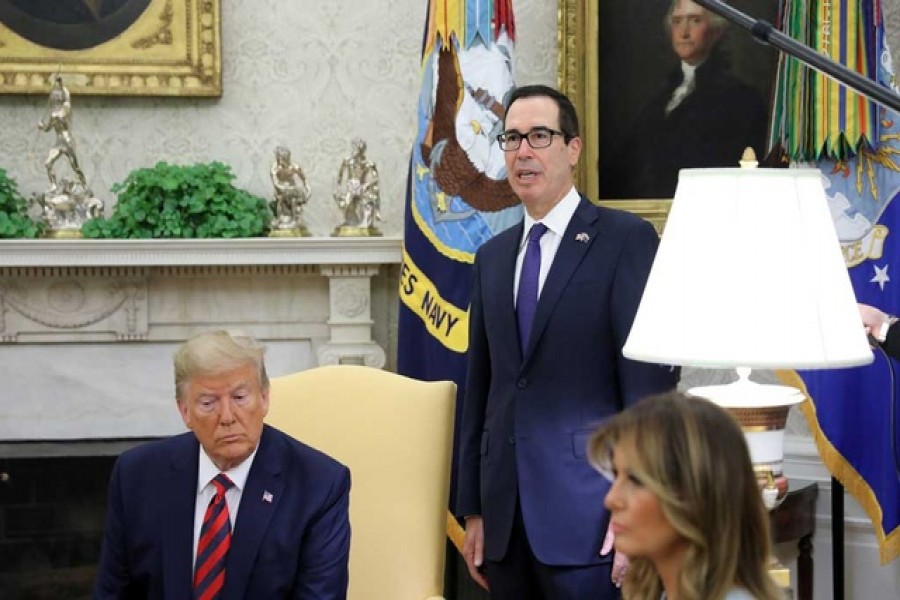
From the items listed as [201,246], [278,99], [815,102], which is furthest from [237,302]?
[815,102]

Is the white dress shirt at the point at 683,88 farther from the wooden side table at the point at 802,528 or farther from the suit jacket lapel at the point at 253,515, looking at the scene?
the suit jacket lapel at the point at 253,515

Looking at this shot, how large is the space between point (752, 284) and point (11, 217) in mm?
3759

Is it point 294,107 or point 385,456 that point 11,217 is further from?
point 385,456

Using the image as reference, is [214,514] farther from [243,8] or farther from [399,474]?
[243,8]

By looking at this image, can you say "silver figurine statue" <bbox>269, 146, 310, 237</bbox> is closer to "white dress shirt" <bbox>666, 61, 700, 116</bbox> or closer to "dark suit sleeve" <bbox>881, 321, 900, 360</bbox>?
"white dress shirt" <bbox>666, 61, 700, 116</bbox>

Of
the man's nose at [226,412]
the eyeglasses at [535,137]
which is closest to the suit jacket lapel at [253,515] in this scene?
the man's nose at [226,412]

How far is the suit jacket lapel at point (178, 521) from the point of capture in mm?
2830

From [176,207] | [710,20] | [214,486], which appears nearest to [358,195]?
[176,207]

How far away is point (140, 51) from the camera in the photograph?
5609mm

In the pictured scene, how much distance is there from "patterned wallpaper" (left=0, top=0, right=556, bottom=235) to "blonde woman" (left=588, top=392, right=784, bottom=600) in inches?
159

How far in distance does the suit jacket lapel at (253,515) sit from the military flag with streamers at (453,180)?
72.6 inches

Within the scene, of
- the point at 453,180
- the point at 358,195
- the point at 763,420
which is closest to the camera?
the point at 763,420

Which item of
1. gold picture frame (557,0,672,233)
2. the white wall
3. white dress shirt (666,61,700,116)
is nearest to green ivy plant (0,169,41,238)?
the white wall

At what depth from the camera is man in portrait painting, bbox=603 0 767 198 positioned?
5.44 metres
